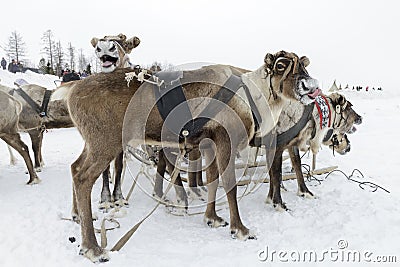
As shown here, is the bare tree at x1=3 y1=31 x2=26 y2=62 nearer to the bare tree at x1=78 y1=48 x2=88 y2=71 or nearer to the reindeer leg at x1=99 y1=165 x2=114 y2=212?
the bare tree at x1=78 y1=48 x2=88 y2=71

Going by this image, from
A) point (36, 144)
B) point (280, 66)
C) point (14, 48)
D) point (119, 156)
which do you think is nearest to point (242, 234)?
point (280, 66)

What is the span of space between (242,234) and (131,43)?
331 centimetres

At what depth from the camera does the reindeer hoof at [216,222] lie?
14.2 feet

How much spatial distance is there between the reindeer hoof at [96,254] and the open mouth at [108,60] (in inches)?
90.9

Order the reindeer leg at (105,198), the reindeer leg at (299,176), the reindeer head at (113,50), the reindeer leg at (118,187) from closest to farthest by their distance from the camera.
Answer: the reindeer head at (113,50) → the reindeer leg at (105,198) → the reindeer leg at (118,187) → the reindeer leg at (299,176)

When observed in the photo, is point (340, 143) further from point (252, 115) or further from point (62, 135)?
point (62, 135)

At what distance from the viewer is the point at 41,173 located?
6.89 meters

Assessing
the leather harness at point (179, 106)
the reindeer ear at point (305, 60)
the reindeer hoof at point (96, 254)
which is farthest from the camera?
the reindeer ear at point (305, 60)

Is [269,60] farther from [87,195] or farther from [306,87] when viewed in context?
[87,195]

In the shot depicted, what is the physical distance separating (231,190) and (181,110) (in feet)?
3.69

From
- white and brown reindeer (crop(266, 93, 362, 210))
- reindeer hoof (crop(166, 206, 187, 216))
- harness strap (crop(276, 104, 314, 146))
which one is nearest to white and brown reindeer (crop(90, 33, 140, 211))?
reindeer hoof (crop(166, 206, 187, 216))

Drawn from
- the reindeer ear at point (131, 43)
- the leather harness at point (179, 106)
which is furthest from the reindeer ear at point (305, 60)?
the reindeer ear at point (131, 43)

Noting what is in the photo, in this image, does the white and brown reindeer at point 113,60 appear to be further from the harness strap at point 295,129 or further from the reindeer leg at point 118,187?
the harness strap at point 295,129

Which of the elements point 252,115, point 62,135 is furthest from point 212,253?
point 62,135
